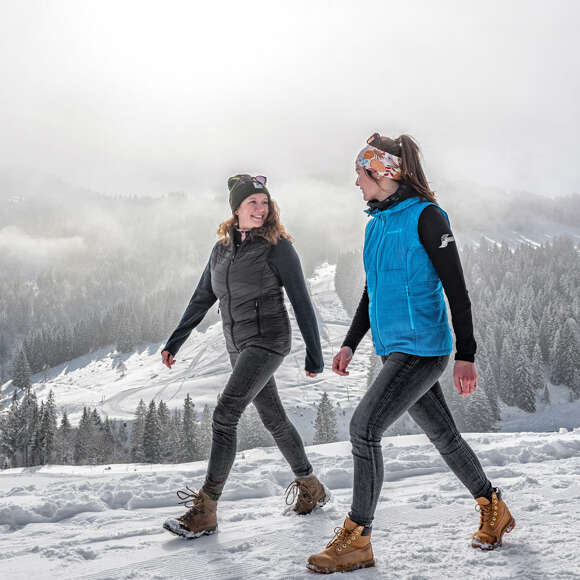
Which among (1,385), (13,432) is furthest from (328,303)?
(13,432)

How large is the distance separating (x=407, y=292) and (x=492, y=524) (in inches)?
62.0

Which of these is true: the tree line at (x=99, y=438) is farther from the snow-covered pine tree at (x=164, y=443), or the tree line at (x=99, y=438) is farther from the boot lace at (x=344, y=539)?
the boot lace at (x=344, y=539)

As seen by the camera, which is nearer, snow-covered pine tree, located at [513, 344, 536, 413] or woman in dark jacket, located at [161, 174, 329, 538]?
woman in dark jacket, located at [161, 174, 329, 538]

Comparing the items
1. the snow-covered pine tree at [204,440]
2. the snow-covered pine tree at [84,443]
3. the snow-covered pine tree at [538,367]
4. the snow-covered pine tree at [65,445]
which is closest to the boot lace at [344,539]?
the snow-covered pine tree at [204,440]

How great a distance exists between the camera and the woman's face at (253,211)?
4.23 m

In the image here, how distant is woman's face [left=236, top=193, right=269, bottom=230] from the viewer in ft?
13.9

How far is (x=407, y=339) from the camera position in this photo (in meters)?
3.15

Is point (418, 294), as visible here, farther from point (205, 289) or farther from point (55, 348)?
point (55, 348)

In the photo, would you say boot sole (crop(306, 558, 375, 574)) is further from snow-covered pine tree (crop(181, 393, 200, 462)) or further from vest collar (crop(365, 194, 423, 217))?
snow-covered pine tree (crop(181, 393, 200, 462))

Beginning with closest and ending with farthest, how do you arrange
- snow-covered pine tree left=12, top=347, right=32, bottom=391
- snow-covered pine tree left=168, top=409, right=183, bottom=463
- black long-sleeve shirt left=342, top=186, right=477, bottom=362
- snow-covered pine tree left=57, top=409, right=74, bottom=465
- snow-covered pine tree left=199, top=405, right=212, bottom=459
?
black long-sleeve shirt left=342, top=186, right=477, bottom=362 → snow-covered pine tree left=199, top=405, right=212, bottom=459 → snow-covered pine tree left=168, top=409, right=183, bottom=463 → snow-covered pine tree left=57, top=409, right=74, bottom=465 → snow-covered pine tree left=12, top=347, right=32, bottom=391

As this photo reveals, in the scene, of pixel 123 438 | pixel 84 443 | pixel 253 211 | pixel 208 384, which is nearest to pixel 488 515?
pixel 253 211

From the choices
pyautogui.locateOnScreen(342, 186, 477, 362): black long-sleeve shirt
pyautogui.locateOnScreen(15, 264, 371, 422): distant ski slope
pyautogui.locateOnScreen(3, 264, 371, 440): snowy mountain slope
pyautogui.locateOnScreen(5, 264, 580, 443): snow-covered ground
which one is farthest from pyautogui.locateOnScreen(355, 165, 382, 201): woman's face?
pyautogui.locateOnScreen(3, 264, 371, 440): snowy mountain slope

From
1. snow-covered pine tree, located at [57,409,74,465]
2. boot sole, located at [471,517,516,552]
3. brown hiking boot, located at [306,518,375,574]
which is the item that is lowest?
snow-covered pine tree, located at [57,409,74,465]

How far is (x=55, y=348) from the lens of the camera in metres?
147
